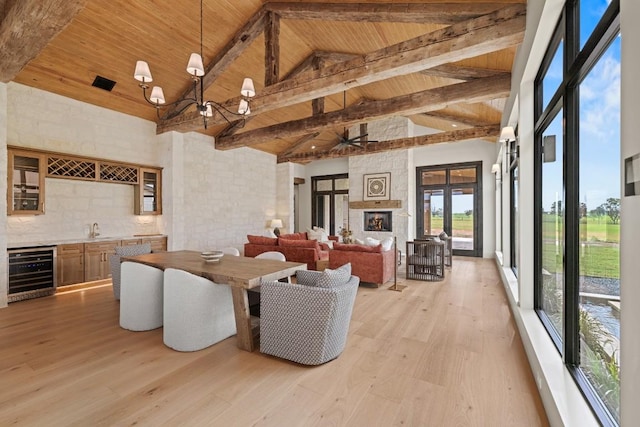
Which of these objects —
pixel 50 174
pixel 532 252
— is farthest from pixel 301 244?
pixel 50 174

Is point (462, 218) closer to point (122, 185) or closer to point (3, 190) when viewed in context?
point (122, 185)

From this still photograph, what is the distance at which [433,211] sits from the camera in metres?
8.88

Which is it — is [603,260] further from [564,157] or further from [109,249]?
[109,249]

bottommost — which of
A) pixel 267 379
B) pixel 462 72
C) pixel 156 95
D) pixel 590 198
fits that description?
pixel 267 379

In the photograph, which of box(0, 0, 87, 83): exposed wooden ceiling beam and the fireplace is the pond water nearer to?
box(0, 0, 87, 83): exposed wooden ceiling beam

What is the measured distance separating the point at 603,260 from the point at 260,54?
18.6 feet

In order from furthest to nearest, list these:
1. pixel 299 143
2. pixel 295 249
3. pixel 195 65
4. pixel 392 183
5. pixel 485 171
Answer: pixel 299 143, pixel 392 183, pixel 485 171, pixel 295 249, pixel 195 65

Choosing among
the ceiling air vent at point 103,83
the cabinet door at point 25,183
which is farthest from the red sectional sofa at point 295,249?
the ceiling air vent at point 103,83

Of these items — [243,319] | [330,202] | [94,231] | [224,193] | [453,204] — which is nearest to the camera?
[243,319]

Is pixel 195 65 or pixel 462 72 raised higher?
pixel 462 72

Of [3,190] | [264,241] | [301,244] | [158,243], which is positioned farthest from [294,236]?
[3,190]

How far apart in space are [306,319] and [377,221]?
7.02 metres

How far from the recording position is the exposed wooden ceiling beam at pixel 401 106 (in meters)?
4.17

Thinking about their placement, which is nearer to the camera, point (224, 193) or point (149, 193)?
point (149, 193)
